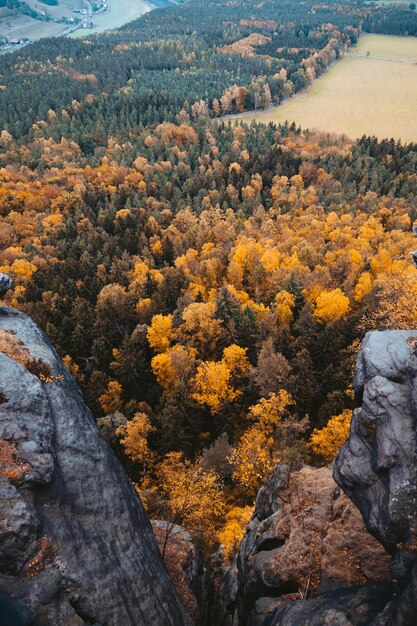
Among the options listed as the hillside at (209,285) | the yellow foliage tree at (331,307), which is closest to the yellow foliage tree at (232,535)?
the hillside at (209,285)

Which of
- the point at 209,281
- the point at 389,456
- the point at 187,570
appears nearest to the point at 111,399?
the point at 187,570

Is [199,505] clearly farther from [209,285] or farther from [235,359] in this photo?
[209,285]

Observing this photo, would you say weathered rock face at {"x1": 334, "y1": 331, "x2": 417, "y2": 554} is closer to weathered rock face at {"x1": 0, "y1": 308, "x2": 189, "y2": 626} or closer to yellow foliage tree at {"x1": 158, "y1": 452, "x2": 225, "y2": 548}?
weathered rock face at {"x1": 0, "y1": 308, "x2": 189, "y2": 626}

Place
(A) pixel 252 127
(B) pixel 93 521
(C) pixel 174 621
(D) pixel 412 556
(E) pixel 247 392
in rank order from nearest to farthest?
(D) pixel 412 556, (B) pixel 93 521, (C) pixel 174 621, (E) pixel 247 392, (A) pixel 252 127

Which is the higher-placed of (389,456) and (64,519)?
(389,456)

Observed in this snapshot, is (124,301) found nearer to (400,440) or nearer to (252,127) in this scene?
(400,440)

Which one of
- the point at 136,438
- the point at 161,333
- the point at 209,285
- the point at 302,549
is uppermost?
the point at 302,549

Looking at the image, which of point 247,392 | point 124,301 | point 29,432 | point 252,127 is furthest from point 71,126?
point 29,432
